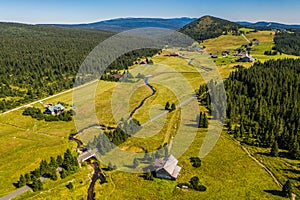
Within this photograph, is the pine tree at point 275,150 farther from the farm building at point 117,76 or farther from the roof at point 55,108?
the farm building at point 117,76

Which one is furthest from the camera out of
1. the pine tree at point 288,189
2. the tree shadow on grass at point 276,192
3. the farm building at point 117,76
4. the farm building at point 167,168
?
the farm building at point 117,76

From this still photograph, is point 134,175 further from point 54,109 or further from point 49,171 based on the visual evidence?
point 54,109

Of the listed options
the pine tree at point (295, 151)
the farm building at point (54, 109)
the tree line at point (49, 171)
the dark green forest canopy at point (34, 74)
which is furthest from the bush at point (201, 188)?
the dark green forest canopy at point (34, 74)

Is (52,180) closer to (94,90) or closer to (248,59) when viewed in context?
(94,90)

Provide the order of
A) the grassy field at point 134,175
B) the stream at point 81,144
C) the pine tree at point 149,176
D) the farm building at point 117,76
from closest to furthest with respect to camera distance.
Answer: the grassy field at point 134,175 < the stream at point 81,144 < the pine tree at point 149,176 < the farm building at point 117,76

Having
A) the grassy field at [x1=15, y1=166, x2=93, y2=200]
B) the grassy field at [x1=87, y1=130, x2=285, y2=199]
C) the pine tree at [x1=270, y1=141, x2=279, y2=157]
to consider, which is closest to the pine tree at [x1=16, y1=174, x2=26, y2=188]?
the grassy field at [x1=15, y1=166, x2=93, y2=200]
